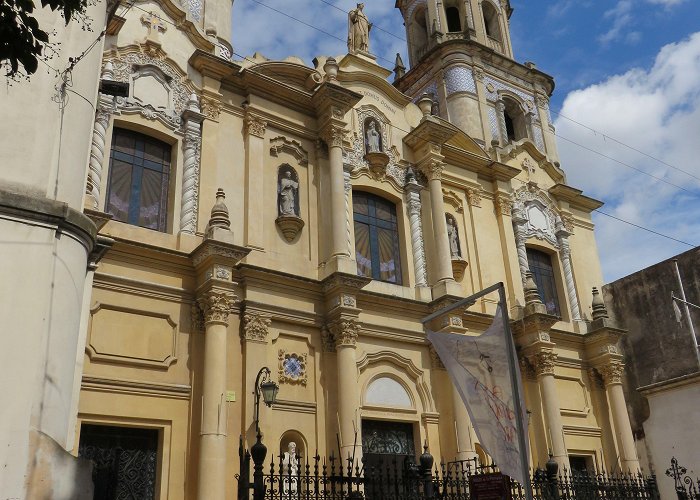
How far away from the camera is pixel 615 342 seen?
2050 centimetres

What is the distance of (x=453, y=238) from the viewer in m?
19.6

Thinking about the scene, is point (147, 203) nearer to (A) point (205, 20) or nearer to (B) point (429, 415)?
(A) point (205, 20)

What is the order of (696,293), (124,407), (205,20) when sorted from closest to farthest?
1. (124,407)
2. (205,20)
3. (696,293)

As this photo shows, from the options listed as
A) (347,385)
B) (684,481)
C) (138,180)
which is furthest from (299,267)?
(684,481)

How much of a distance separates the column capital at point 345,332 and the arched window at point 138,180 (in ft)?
14.1

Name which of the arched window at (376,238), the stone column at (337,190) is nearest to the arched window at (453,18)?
the arched window at (376,238)

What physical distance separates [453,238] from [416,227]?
1.51m

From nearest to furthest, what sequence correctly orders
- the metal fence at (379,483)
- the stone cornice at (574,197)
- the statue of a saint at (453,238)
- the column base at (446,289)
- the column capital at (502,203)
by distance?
the metal fence at (379,483), the column base at (446,289), the statue of a saint at (453,238), the column capital at (502,203), the stone cornice at (574,197)

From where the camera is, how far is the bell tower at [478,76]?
2469 cm

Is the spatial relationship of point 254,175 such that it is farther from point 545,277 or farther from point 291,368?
point 545,277

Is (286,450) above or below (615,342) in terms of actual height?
below

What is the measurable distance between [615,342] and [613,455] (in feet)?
10.7

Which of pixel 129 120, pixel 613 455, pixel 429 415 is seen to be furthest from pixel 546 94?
pixel 129 120

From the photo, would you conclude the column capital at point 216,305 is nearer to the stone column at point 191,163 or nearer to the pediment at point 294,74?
the stone column at point 191,163
